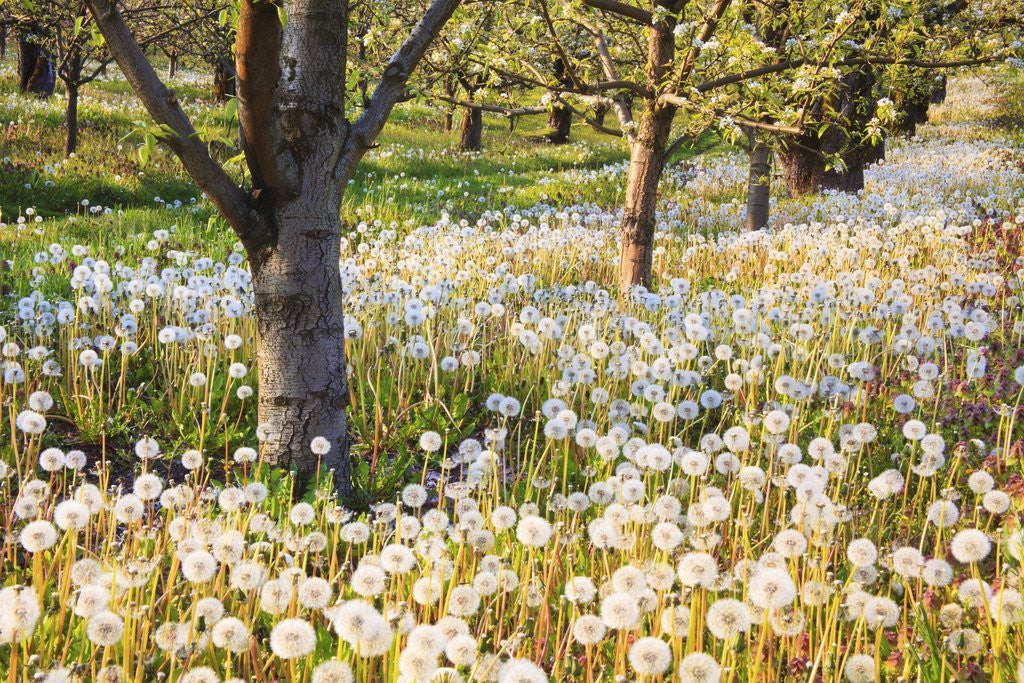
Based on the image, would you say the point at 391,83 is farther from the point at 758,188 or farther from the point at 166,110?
the point at 758,188

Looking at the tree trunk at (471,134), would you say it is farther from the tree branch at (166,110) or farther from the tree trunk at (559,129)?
the tree branch at (166,110)

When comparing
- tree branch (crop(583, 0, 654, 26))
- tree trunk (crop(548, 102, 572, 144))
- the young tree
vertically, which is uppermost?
tree trunk (crop(548, 102, 572, 144))

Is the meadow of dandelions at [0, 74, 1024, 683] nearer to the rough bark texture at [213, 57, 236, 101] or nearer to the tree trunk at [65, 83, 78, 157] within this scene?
the rough bark texture at [213, 57, 236, 101]

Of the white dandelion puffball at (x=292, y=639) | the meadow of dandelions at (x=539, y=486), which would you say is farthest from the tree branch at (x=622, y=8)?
the white dandelion puffball at (x=292, y=639)

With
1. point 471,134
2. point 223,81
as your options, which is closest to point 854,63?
point 223,81

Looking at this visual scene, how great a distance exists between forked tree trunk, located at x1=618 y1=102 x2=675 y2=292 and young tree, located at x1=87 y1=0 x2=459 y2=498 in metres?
3.18

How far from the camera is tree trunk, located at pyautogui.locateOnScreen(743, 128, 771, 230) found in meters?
9.70

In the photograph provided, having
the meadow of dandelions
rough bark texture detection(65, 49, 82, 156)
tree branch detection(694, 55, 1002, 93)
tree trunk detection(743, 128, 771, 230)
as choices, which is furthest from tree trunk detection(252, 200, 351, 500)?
rough bark texture detection(65, 49, 82, 156)

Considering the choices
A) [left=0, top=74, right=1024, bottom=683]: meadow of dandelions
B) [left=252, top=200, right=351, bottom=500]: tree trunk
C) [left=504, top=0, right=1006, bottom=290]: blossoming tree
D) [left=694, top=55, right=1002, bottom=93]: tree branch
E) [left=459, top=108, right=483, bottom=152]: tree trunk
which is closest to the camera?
[left=0, top=74, right=1024, bottom=683]: meadow of dandelions

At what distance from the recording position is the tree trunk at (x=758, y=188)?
31.8 ft

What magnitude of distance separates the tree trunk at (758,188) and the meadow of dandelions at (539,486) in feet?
5.42

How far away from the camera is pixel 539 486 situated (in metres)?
2.52

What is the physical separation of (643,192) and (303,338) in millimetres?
3756

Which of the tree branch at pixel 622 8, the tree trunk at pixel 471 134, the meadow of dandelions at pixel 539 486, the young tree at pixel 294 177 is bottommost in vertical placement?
the meadow of dandelions at pixel 539 486
